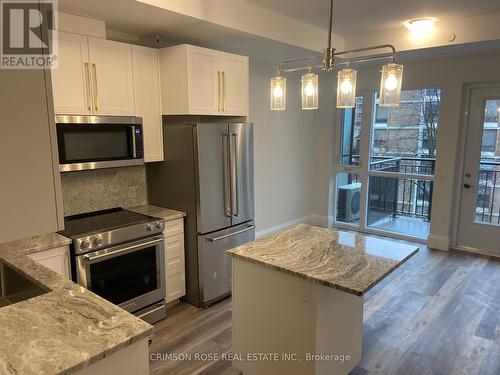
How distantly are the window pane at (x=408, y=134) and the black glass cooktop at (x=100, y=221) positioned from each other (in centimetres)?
384

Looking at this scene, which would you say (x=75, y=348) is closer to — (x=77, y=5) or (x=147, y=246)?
(x=147, y=246)

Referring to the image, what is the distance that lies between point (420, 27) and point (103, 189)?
3538 millimetres

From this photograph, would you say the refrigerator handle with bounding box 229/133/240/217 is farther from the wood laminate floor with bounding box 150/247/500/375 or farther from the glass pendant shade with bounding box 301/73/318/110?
the glass pendant shade with bounding box 301/73/318/110

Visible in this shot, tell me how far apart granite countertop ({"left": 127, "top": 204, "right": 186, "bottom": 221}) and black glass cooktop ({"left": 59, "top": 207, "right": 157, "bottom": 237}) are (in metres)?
0.10

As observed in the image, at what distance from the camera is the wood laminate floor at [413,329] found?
107 inches

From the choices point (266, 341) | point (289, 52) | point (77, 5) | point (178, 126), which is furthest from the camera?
point (289, 52)

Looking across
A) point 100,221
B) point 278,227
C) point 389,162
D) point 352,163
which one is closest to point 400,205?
point 389,162

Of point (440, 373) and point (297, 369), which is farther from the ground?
point (297, 369)

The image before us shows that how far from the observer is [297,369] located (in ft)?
7.30

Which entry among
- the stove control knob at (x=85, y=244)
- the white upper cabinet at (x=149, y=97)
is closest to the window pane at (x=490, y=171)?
the white upper cabinet at (x=149, y=97)

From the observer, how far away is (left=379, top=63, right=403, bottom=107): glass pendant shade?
1.85 metres

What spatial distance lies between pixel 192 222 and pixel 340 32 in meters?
2.73

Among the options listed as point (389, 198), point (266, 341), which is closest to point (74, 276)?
point (266, 341)

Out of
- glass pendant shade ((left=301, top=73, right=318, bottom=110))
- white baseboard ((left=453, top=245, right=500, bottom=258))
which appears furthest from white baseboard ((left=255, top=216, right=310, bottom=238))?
glass pendant shade ((left=301, top=73, right=318, bottom=110))
